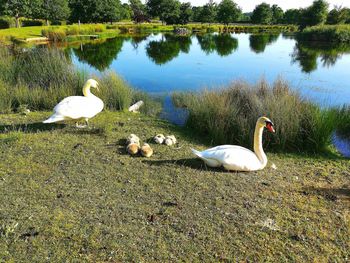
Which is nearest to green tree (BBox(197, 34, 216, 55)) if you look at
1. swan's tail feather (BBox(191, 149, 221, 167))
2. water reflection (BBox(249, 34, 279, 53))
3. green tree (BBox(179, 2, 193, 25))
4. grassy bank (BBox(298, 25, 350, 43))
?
water reflection (BBox(249, 34, 279, 53))

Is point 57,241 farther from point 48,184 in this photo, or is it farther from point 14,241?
point 48,184

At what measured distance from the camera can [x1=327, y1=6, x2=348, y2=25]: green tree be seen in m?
70.1

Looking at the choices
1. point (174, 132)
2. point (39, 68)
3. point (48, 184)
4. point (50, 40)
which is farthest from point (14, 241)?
point (50, 40)

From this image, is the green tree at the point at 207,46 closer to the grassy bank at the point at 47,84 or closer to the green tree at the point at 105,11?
the grassy bank at the point at 47,84

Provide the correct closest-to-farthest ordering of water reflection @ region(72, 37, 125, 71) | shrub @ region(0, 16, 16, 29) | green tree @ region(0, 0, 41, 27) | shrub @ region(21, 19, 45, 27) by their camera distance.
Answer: water reflection @ region(72, 37, 125, 71) < green tree @ region(0, 0, 41, 27) < shrub @ region(0, 16, 16, 29) < shrub @ region(21, 19, 45, 27)

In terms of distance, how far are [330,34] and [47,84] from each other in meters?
45.6

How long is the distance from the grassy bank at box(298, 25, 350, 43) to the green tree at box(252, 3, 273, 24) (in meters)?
57.9

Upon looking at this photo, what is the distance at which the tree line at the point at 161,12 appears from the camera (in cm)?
5012

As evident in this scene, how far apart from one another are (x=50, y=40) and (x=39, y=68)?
3049 cm

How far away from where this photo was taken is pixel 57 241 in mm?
3566

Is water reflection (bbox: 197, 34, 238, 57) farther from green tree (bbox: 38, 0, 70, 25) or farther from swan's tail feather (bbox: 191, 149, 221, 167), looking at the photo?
swan's tail feather (bbox: 191, 149, 221, 167)

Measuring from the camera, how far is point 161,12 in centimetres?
9106

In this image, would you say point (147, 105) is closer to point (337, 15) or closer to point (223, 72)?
point (223, 72)

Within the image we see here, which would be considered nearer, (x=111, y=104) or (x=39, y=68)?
(x=111, y=104)
